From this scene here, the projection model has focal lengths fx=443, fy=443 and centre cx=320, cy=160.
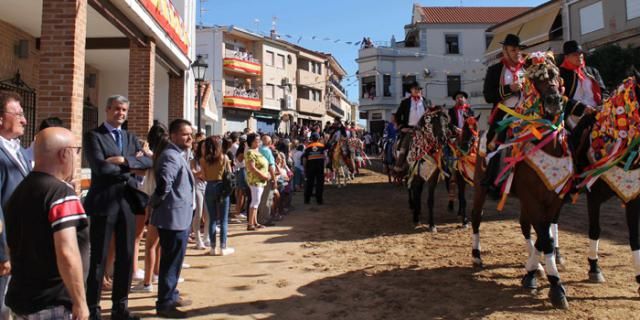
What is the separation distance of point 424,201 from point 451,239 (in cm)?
502

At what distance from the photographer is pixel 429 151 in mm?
8297

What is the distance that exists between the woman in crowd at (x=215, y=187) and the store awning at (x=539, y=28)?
27.6 meters

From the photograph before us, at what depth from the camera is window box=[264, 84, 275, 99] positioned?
44.8 meters

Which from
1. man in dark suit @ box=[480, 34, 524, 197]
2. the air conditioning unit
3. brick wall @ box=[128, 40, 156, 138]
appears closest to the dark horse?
man in dark suit @ box=[480, 34, 524, 197]

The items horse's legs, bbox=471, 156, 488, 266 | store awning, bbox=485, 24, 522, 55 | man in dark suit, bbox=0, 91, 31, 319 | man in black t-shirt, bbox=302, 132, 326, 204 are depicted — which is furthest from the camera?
store awning, bbox=485, 24, 522, 55

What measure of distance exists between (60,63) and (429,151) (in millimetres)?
6117

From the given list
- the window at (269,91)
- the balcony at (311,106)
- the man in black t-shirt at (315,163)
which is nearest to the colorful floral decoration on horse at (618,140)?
the man in black t-shirt at (315,163)

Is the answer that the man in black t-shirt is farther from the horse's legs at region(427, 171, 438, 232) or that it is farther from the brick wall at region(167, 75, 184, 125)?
the horse's legs at region(427, 171, 438, 232)

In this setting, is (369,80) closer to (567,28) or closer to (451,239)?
(567,28)

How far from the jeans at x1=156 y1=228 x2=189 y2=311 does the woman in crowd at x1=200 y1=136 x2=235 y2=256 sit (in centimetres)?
249

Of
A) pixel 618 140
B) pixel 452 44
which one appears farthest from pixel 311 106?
pixel 618 140

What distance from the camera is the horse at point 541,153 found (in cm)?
425

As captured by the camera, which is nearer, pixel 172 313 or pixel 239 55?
pixel 172 313

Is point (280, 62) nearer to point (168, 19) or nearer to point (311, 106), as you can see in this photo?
point (311, 106)
